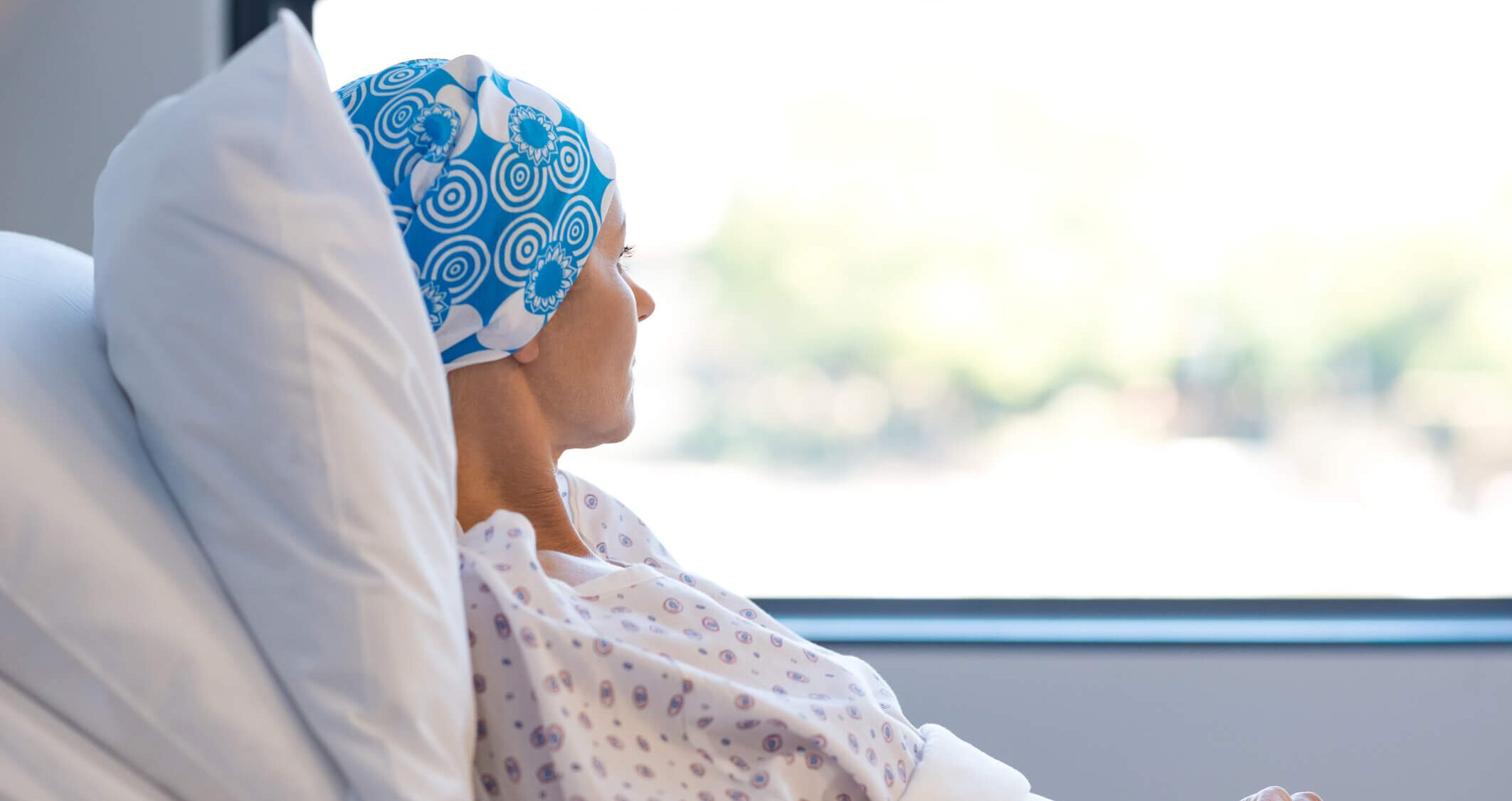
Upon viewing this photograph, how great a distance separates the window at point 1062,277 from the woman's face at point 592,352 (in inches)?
30.9

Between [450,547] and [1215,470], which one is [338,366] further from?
[1215,470]

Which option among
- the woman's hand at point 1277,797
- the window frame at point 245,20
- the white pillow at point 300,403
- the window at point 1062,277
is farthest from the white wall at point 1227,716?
the window frame at point 245,20

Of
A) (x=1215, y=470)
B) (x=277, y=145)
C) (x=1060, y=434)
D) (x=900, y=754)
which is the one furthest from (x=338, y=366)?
(x=1215, y=470)

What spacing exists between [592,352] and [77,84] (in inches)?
45.0

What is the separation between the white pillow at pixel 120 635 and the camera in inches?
23.6

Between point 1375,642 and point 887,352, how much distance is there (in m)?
0.78

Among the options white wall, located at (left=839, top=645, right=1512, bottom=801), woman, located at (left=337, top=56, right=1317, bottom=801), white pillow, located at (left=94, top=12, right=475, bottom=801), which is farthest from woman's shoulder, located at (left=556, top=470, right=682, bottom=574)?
white wall, located at (left=839, top=645, right=1512, bottom=801)

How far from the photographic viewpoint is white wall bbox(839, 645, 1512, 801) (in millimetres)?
1530

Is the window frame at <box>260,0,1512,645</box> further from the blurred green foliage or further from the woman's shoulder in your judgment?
the woman's shoulder

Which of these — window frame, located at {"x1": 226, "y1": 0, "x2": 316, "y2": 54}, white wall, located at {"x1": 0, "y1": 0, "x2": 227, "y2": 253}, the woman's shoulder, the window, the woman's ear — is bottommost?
white wall, located at {"x1": 0, "y1": 0, "x2": 227, "y2": 253}

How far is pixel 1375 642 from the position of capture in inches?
61.6

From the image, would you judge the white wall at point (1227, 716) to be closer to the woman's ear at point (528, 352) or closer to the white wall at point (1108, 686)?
the white wall at point (1108, 686)

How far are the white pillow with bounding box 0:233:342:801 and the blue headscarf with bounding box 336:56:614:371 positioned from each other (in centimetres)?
27

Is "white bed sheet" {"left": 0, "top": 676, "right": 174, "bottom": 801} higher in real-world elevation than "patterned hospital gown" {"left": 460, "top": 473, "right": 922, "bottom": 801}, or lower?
lower
